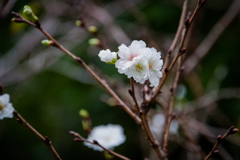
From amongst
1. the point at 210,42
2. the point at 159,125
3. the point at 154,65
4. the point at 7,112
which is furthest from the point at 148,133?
the point at 210,42

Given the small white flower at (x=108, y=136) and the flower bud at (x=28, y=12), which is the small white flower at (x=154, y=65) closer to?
the flower bud at (x=28, y=12)

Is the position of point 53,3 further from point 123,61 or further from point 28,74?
point 123,61

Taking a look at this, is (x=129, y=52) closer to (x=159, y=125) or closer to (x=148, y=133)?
(x=148, y=133)

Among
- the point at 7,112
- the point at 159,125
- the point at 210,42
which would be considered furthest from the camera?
the point at 210,42

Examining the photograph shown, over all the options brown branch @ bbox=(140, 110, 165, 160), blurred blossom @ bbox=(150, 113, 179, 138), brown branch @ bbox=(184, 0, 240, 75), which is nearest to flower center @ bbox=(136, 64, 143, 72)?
brown branch @ bbox=(140, 110, 165, 160)

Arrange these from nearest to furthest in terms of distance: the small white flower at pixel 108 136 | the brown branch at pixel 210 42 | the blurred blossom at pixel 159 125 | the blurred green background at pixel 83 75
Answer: the small white flower at pixel 108 136
the blurred blossom at pixel 159 125
the brown branch at pixel 210 42
the blurred green background at pixel 83 75

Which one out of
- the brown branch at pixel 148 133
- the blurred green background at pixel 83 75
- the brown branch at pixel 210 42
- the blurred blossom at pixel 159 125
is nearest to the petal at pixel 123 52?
the brown branch at pixel 148 133

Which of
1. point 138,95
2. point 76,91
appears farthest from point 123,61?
point 76,91

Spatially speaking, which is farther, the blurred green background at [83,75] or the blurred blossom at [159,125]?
the blurred green background at [83,75]
